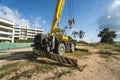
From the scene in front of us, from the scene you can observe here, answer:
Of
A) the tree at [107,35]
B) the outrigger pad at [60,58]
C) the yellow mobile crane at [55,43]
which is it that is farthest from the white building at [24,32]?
the outrigger pad at [60,58]

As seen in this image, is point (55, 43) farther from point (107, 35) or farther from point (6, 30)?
point (107, 35)

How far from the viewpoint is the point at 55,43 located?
48.1ft

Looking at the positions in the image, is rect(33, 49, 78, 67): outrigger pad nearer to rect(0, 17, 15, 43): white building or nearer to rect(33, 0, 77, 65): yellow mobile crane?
rect(33, 0, 77, 65): yellow mobile crane

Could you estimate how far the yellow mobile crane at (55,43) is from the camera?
12770 millimetres

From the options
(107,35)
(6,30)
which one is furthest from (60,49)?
(107,35)

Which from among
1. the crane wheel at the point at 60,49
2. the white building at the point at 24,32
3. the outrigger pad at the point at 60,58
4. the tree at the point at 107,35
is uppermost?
the white building at the point at 24,32

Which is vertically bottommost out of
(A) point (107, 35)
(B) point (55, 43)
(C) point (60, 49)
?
(C) point (60, 49)

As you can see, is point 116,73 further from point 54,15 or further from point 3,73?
point 54,15

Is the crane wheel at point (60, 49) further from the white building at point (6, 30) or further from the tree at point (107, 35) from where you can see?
the tree at point (107, 35)

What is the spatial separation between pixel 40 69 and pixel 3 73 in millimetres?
2388

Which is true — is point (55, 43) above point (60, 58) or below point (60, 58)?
above

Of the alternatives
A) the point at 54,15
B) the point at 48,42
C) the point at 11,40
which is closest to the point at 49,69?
the point at 48,42

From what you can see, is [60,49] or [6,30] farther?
[6,30]

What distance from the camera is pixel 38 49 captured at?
1415cm
